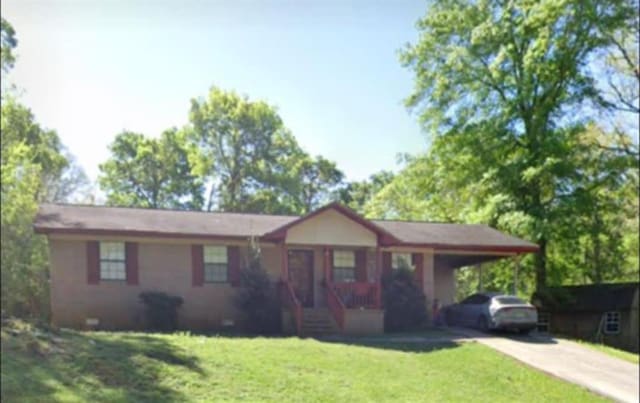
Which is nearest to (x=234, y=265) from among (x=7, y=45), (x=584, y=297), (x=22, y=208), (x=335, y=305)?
(x=335, y=305)

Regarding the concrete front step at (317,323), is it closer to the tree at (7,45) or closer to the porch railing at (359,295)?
the porch railing at (359,295)

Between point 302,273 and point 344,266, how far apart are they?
115cm

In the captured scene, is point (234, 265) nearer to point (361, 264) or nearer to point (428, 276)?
point (361, 264)

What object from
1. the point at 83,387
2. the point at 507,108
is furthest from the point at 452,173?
the point at 83,387

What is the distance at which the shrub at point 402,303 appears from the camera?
564 inches

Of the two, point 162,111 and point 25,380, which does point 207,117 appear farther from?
point 25,380

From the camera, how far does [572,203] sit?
1786 cm

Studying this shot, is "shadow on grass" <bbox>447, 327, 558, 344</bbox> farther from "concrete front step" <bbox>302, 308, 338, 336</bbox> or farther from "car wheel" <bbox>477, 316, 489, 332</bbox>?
"concrete front step" <bbox>302, 308, 338, 336</bbox>

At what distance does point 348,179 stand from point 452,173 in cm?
1309

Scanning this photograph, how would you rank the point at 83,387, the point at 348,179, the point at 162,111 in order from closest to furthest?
the point at 162,111 < the point at 348,179 < the point at 83,387

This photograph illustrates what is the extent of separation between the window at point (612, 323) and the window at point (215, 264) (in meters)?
12.9

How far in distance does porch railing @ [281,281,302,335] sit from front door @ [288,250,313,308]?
977 mm

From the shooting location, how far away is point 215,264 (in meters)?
14.5

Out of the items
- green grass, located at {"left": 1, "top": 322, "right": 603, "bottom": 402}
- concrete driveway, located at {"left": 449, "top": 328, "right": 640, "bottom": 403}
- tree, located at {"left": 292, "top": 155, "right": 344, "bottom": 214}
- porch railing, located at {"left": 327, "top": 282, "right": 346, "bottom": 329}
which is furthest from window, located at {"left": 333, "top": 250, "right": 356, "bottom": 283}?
tree, located at {"left": 292, "top": 155, "right": 344, "bottom": 214}
